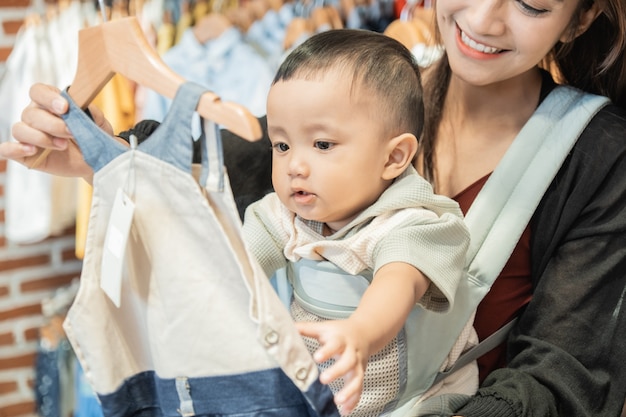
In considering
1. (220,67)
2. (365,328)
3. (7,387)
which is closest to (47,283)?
(7,387)

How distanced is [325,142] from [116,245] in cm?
29

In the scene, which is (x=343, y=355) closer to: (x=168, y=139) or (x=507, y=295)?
(x=168, y=139)

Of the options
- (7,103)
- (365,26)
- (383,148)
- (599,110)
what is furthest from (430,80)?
(7,103)

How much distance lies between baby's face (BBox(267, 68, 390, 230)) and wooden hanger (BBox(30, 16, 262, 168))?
7.0 inches

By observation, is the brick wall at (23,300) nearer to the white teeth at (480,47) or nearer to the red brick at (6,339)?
the red brick at (6,339)

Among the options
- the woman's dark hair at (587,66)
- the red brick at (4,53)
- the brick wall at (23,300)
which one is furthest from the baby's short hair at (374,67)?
the brick wall at (23,300)

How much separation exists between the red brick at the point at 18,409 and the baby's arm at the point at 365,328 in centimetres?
218

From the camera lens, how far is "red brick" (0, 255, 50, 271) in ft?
8.33

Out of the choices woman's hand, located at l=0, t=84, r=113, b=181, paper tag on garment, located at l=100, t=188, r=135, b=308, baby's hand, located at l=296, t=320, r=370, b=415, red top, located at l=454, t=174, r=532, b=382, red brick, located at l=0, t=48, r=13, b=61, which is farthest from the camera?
red brick, located at l=0, t=48, r=13, b=61

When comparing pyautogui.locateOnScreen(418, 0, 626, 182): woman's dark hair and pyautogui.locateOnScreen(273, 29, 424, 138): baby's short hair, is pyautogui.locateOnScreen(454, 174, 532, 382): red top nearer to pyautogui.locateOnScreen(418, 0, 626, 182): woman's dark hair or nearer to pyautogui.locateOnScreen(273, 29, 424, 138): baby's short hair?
pyautogui.locateOnScreen(418, 0, 626, 182): woman's dark hair

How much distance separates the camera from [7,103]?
2.31 m

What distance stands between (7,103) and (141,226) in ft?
5.51

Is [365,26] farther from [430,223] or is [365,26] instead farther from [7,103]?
[430,223]

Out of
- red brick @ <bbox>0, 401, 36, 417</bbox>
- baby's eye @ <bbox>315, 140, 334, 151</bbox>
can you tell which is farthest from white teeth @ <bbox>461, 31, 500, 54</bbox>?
red brick @ <bbox>0, 401, 36, 417</bbox>
